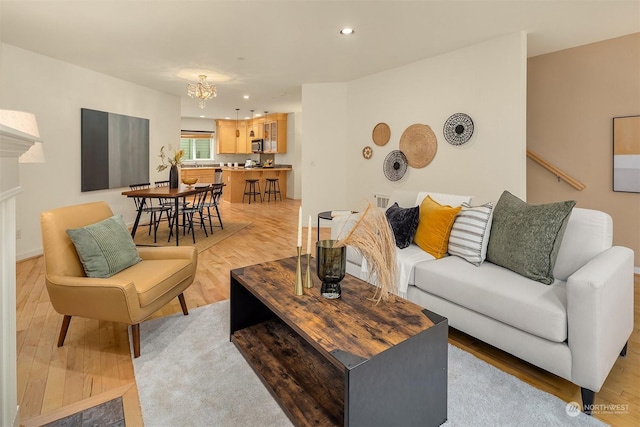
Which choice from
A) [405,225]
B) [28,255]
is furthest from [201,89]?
[405,225]

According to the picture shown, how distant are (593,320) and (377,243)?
3.32 feet

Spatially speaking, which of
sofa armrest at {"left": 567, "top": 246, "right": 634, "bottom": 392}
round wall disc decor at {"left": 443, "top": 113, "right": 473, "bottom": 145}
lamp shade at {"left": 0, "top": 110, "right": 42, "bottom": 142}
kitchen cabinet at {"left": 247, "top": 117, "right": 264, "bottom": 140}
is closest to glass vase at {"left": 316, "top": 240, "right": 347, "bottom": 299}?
sofa armrest at {"left": 567, "top": 246, "right": 634, "bottom": 392}

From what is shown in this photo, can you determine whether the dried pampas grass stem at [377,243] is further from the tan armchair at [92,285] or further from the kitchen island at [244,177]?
the kitchen island at [244,177]

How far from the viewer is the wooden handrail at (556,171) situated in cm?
400

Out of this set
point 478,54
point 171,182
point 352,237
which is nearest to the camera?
point 352,237

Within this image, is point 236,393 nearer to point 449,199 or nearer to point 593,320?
point 593,320

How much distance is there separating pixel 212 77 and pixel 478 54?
3933 mm

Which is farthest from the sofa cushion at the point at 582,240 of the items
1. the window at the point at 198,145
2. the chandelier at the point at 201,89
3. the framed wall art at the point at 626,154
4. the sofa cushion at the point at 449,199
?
the window at the point at 198,145

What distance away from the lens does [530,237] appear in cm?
204

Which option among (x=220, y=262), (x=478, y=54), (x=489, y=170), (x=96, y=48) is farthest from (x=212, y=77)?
(x=489, y=170)

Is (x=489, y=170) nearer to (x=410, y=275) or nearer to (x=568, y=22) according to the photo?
(x=568, y=22)

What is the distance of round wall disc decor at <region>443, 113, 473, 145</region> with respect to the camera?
4.03m

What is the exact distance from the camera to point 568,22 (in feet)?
10.9
